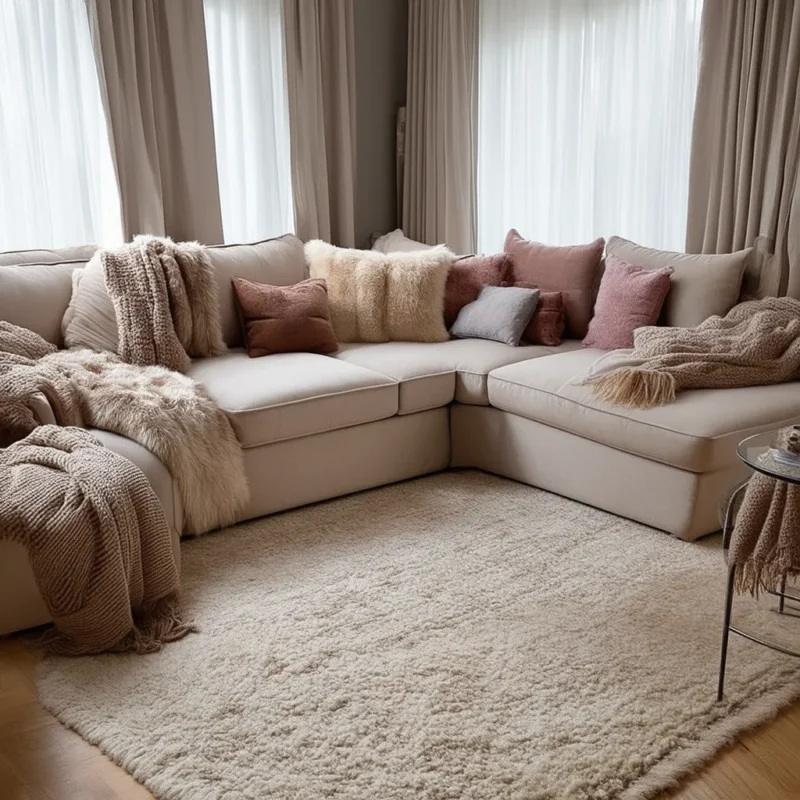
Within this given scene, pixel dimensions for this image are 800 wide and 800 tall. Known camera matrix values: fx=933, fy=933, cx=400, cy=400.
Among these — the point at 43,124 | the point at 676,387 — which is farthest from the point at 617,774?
the point at 43,124

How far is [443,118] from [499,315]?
164cm

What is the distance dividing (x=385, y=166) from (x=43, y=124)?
2049 millimetres

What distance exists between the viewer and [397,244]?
15.4ft

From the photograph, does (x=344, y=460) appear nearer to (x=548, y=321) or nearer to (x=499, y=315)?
(x=499, y=315)

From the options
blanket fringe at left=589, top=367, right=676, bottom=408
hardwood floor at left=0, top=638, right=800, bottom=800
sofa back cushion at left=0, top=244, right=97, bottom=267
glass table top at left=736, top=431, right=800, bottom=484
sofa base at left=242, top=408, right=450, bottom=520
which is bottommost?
hardwood floor at left=0, top=638, right=800, bottom=800

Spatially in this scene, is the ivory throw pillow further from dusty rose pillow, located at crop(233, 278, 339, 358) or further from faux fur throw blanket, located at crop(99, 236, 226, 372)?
faux fur throw blanket, located at crop(99, 236, 226, 372)

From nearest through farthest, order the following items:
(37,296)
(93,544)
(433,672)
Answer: (433,672) < (93,544) < (37,296)

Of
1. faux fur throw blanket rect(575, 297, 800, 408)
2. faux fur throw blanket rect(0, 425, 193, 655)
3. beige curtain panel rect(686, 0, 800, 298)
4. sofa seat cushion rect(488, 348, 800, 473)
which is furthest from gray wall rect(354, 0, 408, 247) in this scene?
faux fur throw blanket rect(0, 425, 193, 655)

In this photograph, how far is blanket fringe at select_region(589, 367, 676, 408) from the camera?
3145 mm

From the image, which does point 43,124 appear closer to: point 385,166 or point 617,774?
point 385,166

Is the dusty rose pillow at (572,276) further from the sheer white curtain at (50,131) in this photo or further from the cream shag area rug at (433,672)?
the sheer white curtain at (50,131)

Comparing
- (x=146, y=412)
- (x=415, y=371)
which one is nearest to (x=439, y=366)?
(x=415, y=371)

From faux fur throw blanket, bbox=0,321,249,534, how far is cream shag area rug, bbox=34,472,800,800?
0.21 m

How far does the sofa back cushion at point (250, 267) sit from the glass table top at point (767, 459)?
2290 mm
